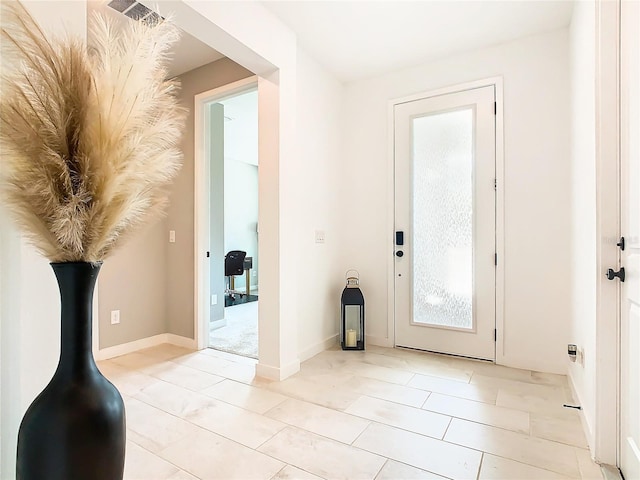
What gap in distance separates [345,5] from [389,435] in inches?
112

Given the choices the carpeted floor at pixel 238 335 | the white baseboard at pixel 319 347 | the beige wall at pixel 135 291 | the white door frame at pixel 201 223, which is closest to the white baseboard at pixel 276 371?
the white baseboard at pixel 319 347

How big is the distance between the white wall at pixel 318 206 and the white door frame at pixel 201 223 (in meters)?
0.97

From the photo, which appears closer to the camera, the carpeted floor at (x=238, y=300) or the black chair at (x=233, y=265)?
the carpeted floor at (x=238, y=300)

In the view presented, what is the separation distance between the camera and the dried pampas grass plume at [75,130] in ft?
2.33

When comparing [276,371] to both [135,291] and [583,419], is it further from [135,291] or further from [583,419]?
[583,419]

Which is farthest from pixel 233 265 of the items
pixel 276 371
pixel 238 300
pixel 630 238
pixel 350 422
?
pixel 630 238

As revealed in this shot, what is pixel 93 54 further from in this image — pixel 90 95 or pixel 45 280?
pixel 45 280

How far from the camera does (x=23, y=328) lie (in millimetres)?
915

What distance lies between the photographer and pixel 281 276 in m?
2.64

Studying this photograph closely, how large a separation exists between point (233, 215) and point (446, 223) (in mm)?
5811

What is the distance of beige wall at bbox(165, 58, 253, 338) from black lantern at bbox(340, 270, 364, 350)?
153 centimetres

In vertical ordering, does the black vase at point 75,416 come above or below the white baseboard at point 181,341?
above

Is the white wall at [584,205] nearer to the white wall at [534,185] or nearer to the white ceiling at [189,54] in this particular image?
the white wall at [534,185]

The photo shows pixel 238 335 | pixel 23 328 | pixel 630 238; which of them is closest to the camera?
pixel 23 328
